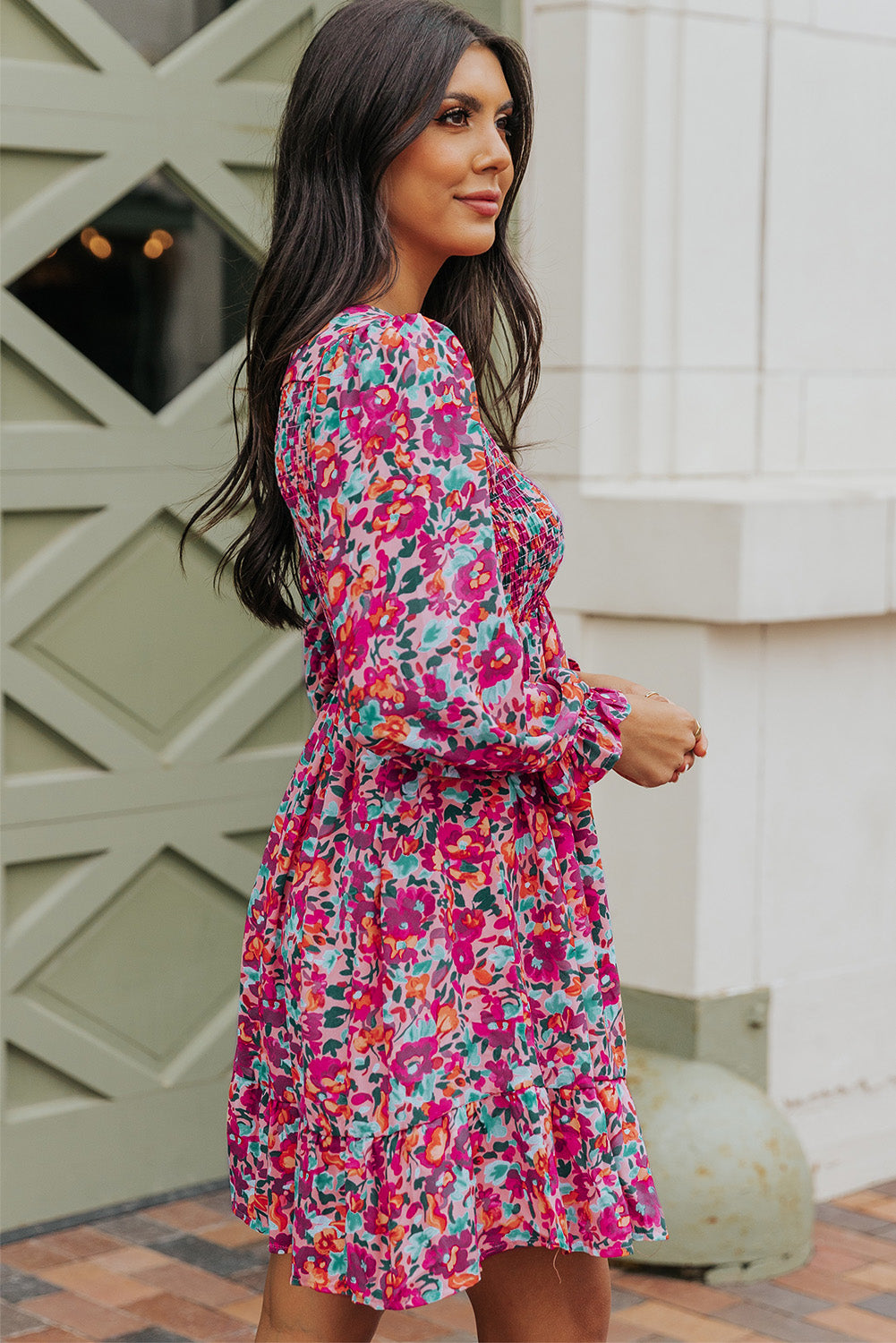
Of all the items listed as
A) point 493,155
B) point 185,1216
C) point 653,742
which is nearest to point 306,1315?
point 653,742

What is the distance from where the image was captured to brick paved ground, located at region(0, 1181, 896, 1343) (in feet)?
11.8

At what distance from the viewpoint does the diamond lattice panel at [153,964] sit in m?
4.10

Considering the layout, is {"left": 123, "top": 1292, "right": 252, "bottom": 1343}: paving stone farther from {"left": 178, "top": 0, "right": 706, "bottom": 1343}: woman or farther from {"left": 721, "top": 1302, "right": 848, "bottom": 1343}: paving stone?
{"left": 178, "top": 0, "right": 706, "bottom": 1343}: woman

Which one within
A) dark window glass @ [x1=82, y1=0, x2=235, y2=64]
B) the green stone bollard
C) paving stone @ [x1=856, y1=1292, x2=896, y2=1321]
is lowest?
paving stone @ [x1=856, y1=1292, x2=896, y2=1321]

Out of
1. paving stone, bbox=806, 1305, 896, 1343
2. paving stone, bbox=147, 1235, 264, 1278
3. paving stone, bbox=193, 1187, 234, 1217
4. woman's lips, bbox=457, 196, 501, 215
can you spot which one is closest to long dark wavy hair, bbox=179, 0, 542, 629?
woman's lips, bbox=457, 196, 501, 215

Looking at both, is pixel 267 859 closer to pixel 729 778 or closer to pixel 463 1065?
pixel 463 1065

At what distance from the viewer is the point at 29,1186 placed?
404 cm

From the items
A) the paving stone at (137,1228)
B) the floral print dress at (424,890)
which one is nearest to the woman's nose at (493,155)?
the floral print dress at (424,890)

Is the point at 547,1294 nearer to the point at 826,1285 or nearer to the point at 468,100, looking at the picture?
the point at 468,100

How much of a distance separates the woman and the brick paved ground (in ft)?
4.17

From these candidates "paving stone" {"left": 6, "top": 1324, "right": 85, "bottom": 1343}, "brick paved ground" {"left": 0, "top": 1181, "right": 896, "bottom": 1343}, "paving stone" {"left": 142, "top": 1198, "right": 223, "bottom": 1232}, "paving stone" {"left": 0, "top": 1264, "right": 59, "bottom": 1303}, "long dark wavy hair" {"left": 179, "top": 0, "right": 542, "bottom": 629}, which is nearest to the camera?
"long dark wavy hair" {"left": 179, "top": 0, "right": 542, "bottom": 629}

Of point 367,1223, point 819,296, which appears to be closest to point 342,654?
point 367,1223

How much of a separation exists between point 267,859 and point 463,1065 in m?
0.36

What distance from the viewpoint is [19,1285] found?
3.77 meters
